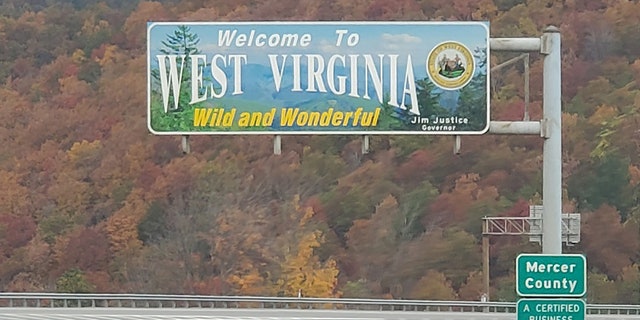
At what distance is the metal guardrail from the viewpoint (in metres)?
38.8

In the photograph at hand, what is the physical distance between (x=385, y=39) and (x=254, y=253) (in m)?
52.9

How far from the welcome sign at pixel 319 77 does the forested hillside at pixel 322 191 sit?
41.6 m

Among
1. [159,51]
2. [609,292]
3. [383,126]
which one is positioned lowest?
[609,292]

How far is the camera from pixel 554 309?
8.87 metres

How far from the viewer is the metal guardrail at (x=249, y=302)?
38.8 m

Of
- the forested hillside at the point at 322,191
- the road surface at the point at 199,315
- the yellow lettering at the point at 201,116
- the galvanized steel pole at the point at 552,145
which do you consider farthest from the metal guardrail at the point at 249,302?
the yellow lettering at the point at 201,116

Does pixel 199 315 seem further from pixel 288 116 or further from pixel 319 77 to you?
pixel 319 77

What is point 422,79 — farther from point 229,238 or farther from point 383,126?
Answer: point 229,238

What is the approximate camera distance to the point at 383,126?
954cm

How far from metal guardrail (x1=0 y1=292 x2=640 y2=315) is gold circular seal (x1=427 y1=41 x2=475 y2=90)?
92.6ft

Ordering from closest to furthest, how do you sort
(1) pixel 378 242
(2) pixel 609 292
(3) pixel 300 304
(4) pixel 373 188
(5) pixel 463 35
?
(5) pixel 463 35 → (3) pixel 300 304 → (2) pixel 609 292 → (1) pixel 378 242 → (4) pixel 373 188

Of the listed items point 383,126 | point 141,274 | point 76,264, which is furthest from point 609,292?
point 383,126

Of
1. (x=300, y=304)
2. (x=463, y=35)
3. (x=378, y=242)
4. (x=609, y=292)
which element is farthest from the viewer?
(x=378, y=242)

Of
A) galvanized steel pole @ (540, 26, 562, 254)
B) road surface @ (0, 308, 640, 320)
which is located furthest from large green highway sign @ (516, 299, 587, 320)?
road surface @ (0, 308, 640, 320)
